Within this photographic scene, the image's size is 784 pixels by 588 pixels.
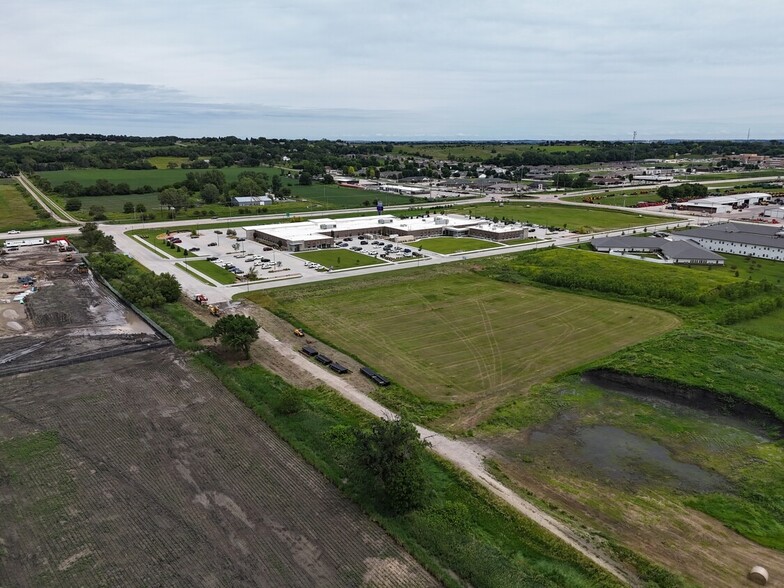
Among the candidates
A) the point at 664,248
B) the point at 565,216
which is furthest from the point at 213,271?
the point at 565,216

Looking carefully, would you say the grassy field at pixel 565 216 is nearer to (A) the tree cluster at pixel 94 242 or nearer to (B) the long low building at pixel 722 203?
(B) the long low building at pixel 722 203

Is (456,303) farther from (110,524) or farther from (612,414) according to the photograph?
(110,524)

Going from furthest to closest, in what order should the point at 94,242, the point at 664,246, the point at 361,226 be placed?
the point at 361,226 → the point at 94,242 → the point at 664,246

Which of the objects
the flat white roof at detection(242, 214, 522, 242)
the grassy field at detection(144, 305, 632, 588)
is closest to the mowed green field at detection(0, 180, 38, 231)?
the flat white roof at detection(242, 214, 522, 242)

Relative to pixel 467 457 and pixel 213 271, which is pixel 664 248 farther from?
pixel 213 271

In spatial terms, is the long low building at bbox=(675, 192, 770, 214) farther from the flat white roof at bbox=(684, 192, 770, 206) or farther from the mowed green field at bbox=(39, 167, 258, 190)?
the mowed green field at bbox=(39, 167, 258, 190)

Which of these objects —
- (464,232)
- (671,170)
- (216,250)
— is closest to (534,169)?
(671,170)

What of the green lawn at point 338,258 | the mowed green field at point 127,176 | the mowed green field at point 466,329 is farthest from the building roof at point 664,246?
the mowed green field at point 127,176
